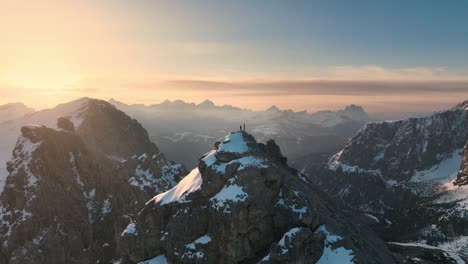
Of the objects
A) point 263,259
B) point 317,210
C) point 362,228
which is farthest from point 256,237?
point 362,228

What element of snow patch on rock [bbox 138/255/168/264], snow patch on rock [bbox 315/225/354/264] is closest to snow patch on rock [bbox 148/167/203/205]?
snow patch on rock [bbox 138/255/168/264]

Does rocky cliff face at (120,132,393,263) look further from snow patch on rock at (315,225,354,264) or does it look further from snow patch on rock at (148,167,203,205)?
snow patch on rock at (148,167,203,205)

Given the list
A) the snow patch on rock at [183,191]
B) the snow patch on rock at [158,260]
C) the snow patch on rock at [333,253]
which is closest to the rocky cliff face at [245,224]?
the snow patch on rock at [333,253]

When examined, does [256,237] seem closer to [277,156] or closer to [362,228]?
[362,228]

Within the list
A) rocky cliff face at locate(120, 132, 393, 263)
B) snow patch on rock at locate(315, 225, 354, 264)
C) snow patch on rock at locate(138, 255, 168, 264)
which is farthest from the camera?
snow patch on rock at locate(138, 255, 168, 264)

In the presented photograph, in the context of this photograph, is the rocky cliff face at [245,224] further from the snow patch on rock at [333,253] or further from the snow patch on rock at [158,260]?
the snow patch on rock at [158,260]

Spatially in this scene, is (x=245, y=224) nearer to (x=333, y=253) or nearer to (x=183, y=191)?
(x=333, y=253)

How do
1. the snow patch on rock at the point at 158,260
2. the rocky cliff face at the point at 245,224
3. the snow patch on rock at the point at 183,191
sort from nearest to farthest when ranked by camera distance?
the rocky cliff face at the point at 245,224 → the snow patch on rock at the point at 158,260 → the snow patch on rock at the point at 183,191

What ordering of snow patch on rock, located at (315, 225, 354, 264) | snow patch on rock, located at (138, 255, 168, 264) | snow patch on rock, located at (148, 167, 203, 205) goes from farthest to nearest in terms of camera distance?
snow patch on rock, located at (148, 167, 203, 205) → snow patch on rock, located at (138, 255, 168, 264) → snow patch on rock, located at (315, 225, 354, 264)

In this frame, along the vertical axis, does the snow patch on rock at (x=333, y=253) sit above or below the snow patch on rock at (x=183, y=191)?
below
